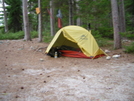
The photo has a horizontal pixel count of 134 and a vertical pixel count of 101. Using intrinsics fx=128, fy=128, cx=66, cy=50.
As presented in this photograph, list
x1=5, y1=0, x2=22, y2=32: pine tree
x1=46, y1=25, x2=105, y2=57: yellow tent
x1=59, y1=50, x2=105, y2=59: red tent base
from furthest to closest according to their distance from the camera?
1. x1=5, y1=0, x2=22, y2=32: pine tree
2. x1=59, y1=50, x2=105, y2=59: red tent base
3. x1=46, y1=25, x2=105, y2=57: yellow tent

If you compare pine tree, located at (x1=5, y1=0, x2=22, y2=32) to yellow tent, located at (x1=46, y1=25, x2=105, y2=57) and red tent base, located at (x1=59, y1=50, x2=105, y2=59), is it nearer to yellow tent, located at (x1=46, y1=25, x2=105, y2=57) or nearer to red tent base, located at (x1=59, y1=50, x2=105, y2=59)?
→ red tent base, located at (x1=59, y1=50, x2=105, y2=59)

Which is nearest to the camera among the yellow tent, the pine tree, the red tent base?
the yellow tent

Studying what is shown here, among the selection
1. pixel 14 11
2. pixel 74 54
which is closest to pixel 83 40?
pixel 74 54

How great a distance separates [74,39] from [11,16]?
16463 millimetres

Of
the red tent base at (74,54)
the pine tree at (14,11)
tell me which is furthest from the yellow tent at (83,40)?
the pine tree at (14,11)

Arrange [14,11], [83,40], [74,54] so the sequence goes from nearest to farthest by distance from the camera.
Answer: [83,40] < [74,54] < [14,11]

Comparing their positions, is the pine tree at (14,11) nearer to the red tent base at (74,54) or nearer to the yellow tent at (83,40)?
the red tent base at (74,54)

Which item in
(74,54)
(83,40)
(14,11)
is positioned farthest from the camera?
(14,11)

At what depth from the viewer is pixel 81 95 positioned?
9.49ft

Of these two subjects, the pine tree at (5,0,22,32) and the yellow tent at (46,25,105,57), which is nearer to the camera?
the yellow tent at (46,25,105,57)

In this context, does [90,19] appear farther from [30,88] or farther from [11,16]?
[11,16]

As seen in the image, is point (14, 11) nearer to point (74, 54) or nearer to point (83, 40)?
point (74, 54)

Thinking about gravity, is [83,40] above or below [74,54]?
above

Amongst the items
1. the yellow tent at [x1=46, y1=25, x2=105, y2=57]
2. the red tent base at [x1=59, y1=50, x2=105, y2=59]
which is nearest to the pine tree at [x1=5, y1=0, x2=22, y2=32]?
the red tent base at [x1=59, y1=50, x2=105, y2=59]
